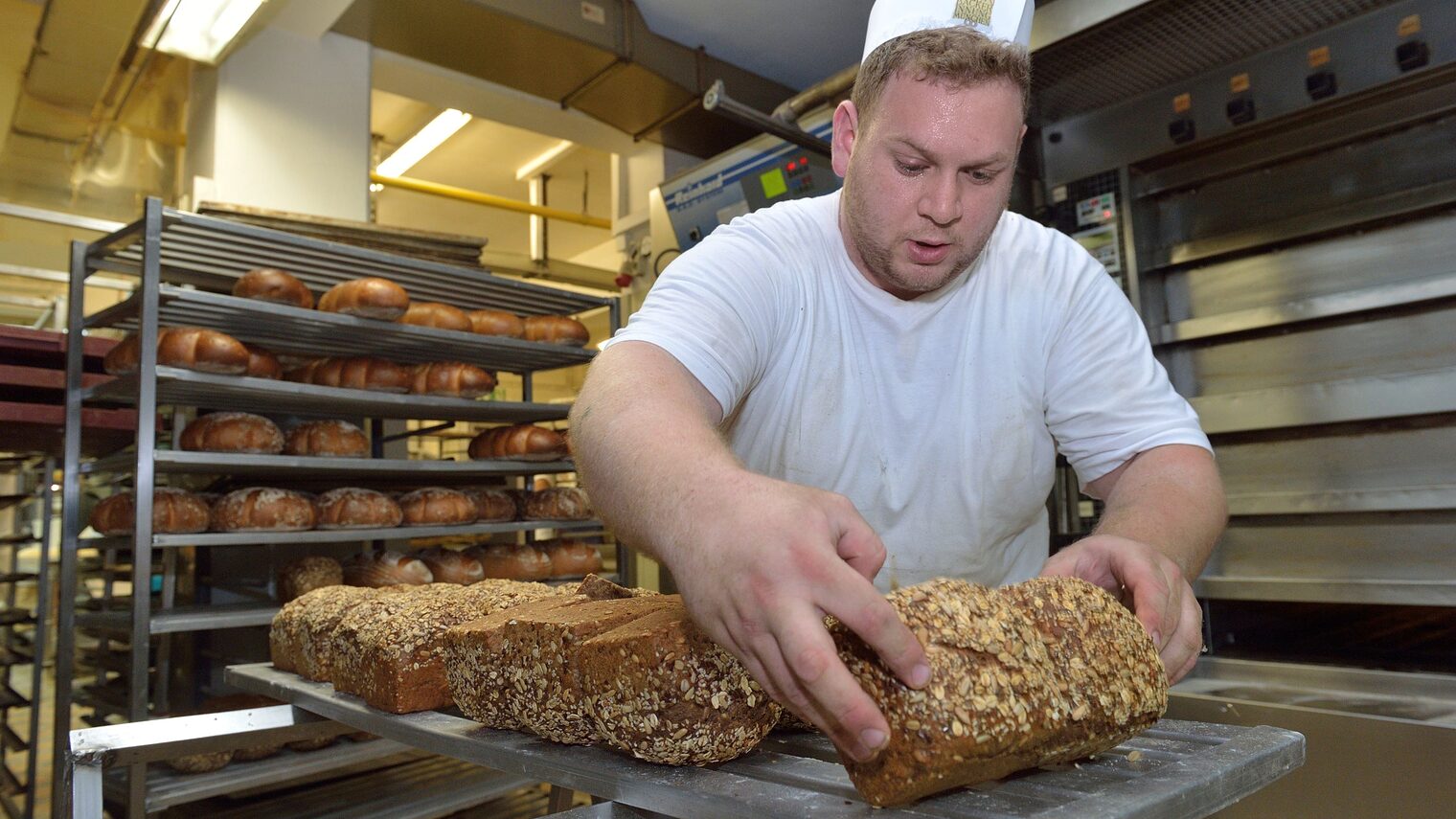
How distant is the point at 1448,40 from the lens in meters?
2.15

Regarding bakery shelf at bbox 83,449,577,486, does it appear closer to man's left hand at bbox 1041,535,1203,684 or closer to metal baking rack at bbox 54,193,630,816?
metal baking rack at bbox 54,193,630,816

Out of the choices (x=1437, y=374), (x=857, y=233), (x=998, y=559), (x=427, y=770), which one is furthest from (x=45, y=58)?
(x=1437, y=374)

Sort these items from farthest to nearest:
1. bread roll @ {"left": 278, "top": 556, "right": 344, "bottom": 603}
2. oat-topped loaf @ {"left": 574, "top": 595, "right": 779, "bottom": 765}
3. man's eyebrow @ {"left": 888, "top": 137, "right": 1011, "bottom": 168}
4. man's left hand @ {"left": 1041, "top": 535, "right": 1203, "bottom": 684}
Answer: bread roll @ {"left": 278, "top": 556, "right": 344, "bottom": 603} → man's eyebrow @ {"left": 888, "top": 137, "right": 1011, "bottom": 168} → man's left hand @ {"left": 1041, "top": 535, "right": 1203, "bottom": 684} → oat-topped loaf @ {"left": 574, "top": 595, "right": 779, "bottom": 765}

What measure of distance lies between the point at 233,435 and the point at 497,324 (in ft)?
3.20

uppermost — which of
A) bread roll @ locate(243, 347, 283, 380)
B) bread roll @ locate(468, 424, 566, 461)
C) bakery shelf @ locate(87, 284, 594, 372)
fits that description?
bakery shelf @ locate(87, 284, 594, 372)

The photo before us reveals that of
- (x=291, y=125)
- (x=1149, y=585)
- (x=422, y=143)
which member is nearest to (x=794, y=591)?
(x=1149, y=585)

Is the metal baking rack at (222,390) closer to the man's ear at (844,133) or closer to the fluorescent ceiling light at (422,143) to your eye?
the man's ear at (844,133)

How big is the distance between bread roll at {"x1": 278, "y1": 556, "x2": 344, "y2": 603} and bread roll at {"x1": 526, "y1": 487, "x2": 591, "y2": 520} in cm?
74

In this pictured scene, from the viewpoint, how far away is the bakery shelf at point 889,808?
65 cm

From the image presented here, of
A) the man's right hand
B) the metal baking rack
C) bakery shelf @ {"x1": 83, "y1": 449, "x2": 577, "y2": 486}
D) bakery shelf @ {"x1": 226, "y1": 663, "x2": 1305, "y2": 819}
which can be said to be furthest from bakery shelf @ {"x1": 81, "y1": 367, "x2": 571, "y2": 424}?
the man's right hand

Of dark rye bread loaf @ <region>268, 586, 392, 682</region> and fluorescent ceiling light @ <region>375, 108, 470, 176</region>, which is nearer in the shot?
dark rye bread loaf @ <region>268, 586, 392, 682</region>

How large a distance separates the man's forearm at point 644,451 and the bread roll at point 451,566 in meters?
2.71

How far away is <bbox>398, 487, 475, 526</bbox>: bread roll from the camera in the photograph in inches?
130

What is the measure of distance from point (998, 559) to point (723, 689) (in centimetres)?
80
